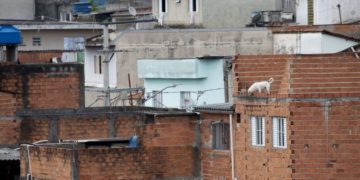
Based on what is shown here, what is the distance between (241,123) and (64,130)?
6.40 meters

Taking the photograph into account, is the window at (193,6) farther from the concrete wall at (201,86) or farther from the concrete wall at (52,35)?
the concrete wall at (52,35)

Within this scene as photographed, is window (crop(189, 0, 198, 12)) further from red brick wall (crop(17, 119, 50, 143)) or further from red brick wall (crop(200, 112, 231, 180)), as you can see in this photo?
red brick wall (crop(200, 112, 231, 180))

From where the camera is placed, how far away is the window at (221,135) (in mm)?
35562

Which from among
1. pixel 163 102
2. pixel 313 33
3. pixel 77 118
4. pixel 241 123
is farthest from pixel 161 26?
pixel 241 123

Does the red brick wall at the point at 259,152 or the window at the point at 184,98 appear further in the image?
the window at the point at 184,98

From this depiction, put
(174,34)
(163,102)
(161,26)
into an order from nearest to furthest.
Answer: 1. (163,102)
2. (174,34)
3. (161,26)

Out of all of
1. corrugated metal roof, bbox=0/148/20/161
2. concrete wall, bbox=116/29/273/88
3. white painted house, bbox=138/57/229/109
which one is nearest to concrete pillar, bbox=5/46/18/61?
corrugated metal roof, bbox=0/148/20/161

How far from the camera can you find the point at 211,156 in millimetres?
36281

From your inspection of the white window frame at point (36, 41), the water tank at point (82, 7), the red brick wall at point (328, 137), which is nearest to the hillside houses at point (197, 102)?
the red brick wall at point (328, 137)

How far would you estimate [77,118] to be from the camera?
39.2 meters

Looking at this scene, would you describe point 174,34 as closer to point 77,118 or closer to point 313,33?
point 313,33

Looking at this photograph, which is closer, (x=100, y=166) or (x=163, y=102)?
(x=100, y=166)

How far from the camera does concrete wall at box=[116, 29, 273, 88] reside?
52.0 meters

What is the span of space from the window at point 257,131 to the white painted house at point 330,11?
57.7 ft
